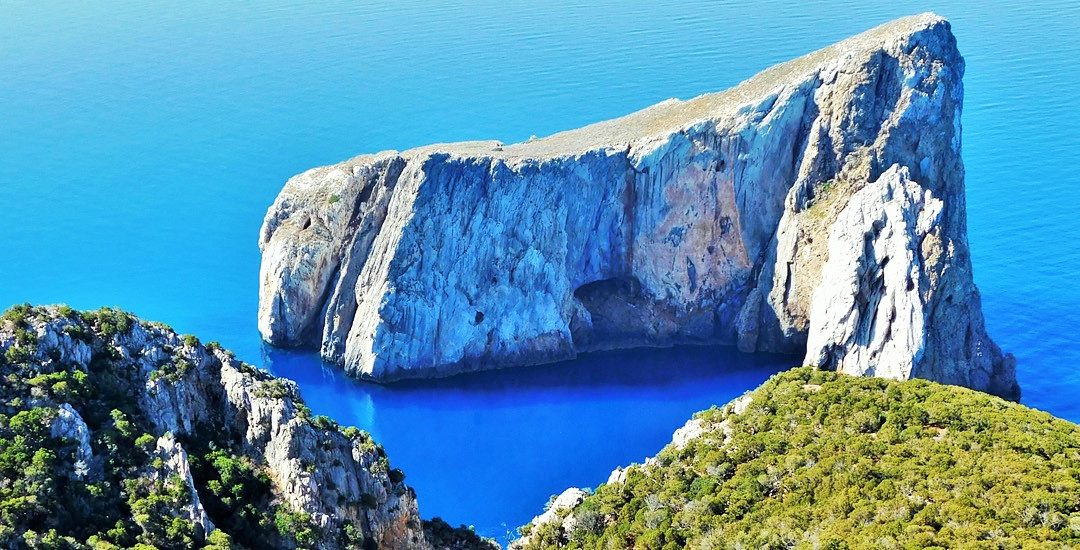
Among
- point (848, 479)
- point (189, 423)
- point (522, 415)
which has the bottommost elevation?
point (848, 479)

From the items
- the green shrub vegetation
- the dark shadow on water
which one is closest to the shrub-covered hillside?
the green shrub vegetation

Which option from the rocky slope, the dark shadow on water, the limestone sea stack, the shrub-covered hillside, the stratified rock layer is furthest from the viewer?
the limestone sea stack

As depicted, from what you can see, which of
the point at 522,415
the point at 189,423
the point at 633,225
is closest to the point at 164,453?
the point at 189,423

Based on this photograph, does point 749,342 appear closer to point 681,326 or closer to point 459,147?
point 681,326

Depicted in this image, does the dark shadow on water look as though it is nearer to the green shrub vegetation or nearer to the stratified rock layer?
the stratified rock layer

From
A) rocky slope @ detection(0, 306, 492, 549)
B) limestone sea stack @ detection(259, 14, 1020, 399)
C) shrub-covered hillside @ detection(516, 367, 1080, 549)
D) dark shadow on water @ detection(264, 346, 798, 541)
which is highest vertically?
limestone sea stack @ detection(259, 14, 1020, 399)

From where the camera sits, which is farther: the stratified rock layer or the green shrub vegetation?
the stratified rock layer

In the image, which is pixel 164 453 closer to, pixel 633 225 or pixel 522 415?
pixel 522 415
